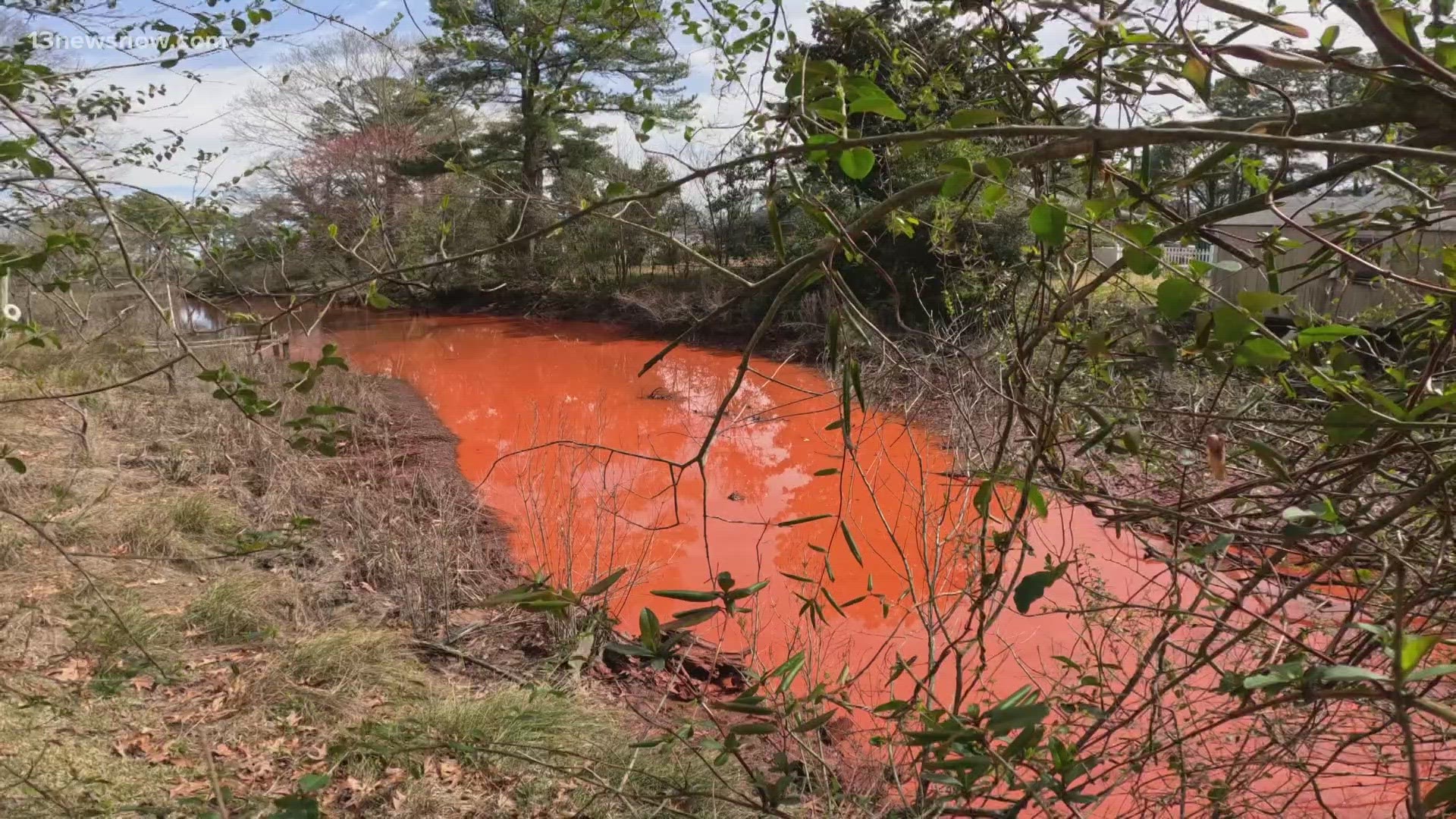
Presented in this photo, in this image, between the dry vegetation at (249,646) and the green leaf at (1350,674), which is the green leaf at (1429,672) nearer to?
the green leaf at (1350,674)

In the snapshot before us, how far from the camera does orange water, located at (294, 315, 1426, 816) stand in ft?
8.89

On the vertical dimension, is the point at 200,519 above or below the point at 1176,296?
below

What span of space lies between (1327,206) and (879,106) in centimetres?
621

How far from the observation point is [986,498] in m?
0.92

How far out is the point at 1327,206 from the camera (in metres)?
5.59

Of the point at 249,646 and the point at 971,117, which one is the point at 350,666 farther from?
the point at 971,117

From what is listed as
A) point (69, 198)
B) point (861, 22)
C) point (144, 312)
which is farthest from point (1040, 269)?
point (144, 312)

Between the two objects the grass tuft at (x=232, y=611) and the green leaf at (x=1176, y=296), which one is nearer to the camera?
the green leaf at (x=1176, y=296)

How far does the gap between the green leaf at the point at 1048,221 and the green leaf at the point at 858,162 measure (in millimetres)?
181

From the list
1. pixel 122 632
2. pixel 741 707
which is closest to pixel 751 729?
pixel 741 707

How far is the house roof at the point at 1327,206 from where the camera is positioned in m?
1.17

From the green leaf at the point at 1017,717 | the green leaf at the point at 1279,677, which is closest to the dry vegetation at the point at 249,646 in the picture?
the green leaf at the point at 1017,717

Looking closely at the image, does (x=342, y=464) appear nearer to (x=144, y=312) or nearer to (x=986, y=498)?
(x=144, y=312)

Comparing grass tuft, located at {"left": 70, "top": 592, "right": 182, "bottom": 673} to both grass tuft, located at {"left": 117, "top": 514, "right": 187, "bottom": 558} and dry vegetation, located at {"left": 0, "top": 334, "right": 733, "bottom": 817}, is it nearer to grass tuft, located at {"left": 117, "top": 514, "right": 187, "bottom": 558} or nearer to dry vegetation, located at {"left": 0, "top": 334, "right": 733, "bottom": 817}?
dry vegetation, located at {"left": 0, "top": 334, "right": 733, "bottom": 817}
